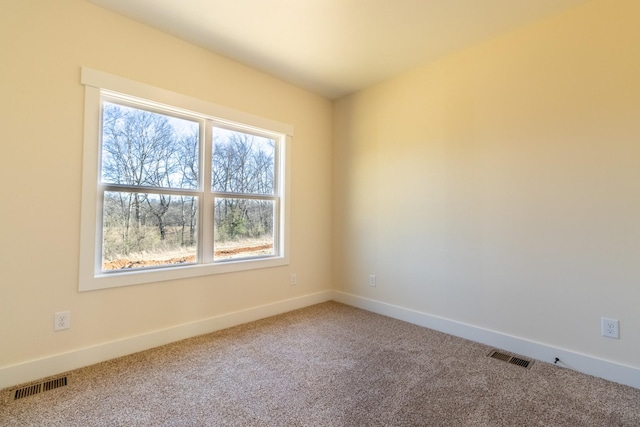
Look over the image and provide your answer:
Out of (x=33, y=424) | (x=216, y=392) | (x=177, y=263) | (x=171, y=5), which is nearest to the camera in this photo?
(x=33, y=424)

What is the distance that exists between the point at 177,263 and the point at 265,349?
113 cm

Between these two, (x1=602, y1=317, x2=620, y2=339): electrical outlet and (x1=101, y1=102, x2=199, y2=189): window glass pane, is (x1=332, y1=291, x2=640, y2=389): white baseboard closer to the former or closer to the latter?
(x1=602, y1=317, x2=620, y2=339): electrical outlet

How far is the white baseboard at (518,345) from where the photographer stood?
79.5 inches

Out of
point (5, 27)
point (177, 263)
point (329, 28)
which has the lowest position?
point (177, 263)

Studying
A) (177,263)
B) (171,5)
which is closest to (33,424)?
(177,263)

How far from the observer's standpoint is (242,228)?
3221mm

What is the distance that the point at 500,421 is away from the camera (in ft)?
5.34

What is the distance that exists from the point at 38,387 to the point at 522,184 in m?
3.80

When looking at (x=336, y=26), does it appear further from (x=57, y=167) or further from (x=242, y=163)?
(x=57, y=167)

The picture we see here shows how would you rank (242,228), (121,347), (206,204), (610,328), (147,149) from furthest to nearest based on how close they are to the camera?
(242,228)
(206,204)
(147,149)
(121,347)
(610,328)

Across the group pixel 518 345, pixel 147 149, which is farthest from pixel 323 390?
pixel 147 149

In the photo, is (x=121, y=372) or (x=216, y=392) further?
(x=121, y=372)

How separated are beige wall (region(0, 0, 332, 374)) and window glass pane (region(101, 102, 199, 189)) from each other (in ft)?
0.72

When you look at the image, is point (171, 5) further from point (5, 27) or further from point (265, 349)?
point (265, 349)
